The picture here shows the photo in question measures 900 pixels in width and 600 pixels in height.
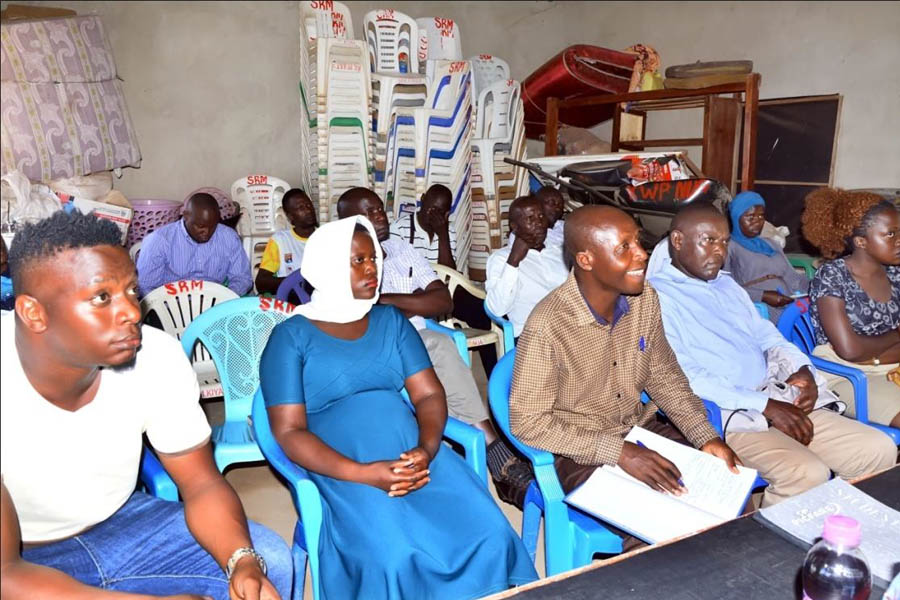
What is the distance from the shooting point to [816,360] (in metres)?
2.73

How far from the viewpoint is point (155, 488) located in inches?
69.6

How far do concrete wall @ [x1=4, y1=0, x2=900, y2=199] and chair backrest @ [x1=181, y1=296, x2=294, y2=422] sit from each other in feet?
2.31

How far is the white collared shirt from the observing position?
3203mm

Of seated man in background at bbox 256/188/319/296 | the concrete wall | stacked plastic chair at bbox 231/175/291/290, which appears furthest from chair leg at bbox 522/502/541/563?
stacked plastic chair at bbox 231/175/291/290

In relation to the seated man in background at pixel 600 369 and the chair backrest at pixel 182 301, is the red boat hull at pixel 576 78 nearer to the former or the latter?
the chair backrest at pixel 182 301

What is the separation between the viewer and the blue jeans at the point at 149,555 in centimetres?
135

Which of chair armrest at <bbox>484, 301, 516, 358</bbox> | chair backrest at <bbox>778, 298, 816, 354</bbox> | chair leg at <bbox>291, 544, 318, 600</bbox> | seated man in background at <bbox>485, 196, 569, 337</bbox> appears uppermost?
seated man in background at <bbox>485, 196, 569, 337</bbox>

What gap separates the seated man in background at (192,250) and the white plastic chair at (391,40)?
7.27ft

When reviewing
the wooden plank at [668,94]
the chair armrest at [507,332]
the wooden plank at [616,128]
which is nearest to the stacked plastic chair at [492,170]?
the wooden plank at [668,94]

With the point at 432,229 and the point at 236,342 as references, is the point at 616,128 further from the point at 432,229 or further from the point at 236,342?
the point at 236,342

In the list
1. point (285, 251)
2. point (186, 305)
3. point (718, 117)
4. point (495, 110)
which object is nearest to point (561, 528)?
point (186, 305)

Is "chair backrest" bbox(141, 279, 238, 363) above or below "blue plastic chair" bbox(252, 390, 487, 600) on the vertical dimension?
above

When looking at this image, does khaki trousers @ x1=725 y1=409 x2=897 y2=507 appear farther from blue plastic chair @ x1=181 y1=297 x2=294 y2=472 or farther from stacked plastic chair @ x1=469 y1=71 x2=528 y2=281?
stacked plastic chair @ x1=469 y1=71 x2=528 y2=281

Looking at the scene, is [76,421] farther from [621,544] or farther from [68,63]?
[621,544]
